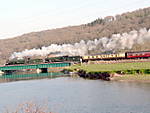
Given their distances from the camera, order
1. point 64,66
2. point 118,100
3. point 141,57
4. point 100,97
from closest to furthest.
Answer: point 118,100 → point 100,97 → point 141,57 → point 64,66

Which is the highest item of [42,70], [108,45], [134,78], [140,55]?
[108,45]

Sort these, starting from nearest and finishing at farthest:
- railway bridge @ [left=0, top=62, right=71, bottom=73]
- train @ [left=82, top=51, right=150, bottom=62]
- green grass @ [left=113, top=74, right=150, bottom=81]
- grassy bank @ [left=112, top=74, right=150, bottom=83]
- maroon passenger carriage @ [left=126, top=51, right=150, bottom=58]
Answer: grassy bank @ [left=112, top=74, right=150, bottom=83] < green grass @ [left=113, top=74, right=150, bottom=81] < maroon passenger carriage @ [left=126, top=51, right=150, bottom=58] < train @ [left=82, top=51, right=150, bottom=62] < railway bridge @ [left=0, top=62, right=71, bottom=73]

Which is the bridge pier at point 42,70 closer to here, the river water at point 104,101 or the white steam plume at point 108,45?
the white steam plume at point 108,45

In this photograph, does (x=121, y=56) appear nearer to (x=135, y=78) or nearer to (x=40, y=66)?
(x=40, y=66)

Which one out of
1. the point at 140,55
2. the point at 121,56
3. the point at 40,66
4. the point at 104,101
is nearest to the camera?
the point at 104,101

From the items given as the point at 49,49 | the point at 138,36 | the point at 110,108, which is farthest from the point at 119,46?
the point at 110,108

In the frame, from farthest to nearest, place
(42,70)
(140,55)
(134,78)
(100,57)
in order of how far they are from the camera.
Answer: (42,70), (100,57), (140,55), (134,78)

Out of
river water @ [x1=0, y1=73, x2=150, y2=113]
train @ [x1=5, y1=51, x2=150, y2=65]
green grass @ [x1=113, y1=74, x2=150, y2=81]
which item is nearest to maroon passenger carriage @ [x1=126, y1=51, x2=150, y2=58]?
train @ [x1=5, y1=51, x2=150, y2=65]

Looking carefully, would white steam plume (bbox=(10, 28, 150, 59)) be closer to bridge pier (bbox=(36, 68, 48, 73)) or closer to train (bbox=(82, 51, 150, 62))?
train (bbox=(82, 51, 150, 62))

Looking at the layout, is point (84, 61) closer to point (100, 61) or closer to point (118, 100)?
point (100, 61)

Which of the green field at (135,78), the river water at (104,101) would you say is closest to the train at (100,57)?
the green field at (135,78)

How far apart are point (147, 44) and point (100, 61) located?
61537mm

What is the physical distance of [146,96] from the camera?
5022 centimetres

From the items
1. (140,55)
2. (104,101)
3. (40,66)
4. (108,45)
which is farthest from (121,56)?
(104,101)
